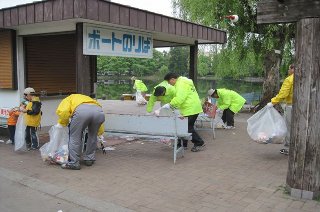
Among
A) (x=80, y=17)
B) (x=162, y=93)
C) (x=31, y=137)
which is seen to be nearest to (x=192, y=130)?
(x=162, y=93)

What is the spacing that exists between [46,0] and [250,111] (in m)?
9.78

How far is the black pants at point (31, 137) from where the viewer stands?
7.05 meters

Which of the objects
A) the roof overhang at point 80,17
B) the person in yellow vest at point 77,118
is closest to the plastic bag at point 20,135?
the person in yellow vest at point 77,118

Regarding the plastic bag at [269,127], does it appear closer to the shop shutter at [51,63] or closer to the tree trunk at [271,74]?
the shop shutter at [51,63]

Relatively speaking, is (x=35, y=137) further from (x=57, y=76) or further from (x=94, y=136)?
(x=57, y=76)

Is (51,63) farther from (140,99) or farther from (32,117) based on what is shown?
(140,99)

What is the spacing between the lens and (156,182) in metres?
5.14

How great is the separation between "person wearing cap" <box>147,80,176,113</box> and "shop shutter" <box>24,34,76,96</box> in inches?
118

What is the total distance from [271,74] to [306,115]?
8.66 metres

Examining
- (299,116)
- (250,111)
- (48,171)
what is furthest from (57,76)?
(250,111)

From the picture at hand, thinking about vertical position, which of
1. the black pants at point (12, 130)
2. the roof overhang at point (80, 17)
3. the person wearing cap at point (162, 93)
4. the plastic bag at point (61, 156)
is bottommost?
the plastic bag at point (61, 156)

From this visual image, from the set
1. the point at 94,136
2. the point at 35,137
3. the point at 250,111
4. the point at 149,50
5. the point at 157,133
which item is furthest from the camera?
the point at 250,111

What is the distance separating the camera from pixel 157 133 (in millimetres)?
6434

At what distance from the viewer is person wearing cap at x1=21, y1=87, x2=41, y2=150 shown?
271 inches
